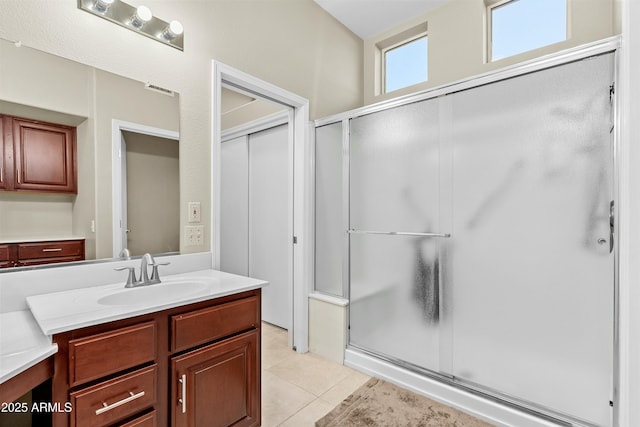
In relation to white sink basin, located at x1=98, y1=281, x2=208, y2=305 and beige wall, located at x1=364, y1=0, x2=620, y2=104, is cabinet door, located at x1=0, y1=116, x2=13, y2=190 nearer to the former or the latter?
white sink basin, located at x1=98, y1=281, x2=208, y2=305

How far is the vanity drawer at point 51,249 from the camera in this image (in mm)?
1337

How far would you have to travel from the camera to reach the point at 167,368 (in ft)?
4.12

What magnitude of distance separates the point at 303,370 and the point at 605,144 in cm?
225

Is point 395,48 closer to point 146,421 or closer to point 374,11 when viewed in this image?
point 374,11

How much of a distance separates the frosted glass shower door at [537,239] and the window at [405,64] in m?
1.25

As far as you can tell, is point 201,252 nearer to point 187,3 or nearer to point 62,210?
point 62,210

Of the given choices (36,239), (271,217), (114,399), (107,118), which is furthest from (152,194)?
(271,217)

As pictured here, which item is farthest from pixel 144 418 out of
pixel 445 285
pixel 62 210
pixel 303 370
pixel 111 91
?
pixel 445 285

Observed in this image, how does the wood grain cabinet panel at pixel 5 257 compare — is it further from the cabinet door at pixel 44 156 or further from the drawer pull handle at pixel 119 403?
the drawer pull handle at pixel 119 403

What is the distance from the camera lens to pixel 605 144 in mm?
1442

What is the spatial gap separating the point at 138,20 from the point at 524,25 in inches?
104

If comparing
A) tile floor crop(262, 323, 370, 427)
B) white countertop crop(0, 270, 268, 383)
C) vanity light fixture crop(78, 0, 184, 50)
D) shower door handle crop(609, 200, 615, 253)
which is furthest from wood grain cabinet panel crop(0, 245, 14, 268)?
shower door handle crop(609, 200, 615, 253)

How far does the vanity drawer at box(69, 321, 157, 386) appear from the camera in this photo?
1030 mm

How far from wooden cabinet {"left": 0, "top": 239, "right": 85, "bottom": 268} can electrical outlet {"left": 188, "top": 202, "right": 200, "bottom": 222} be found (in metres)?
0.54
